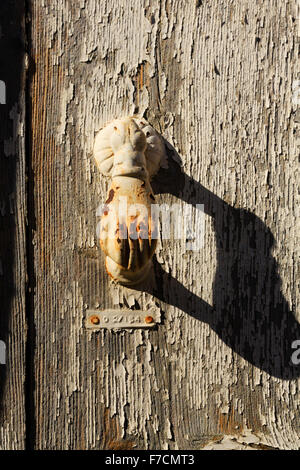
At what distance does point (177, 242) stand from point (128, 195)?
0.48 feet

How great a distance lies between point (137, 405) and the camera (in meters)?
0.84

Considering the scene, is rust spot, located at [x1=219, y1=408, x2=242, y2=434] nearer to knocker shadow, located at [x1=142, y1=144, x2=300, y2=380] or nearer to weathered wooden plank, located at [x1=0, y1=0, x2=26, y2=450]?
knocker shadow, located at [x1=142, y1=144, x2=300, y2=380]

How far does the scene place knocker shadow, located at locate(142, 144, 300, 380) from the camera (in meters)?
0.86

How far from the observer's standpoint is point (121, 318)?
2.79 ft

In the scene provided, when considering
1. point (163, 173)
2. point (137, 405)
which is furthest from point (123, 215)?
point (137, 405)

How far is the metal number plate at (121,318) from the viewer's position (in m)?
0.85

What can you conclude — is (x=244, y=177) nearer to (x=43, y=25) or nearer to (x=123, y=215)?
(x=123, y=215)

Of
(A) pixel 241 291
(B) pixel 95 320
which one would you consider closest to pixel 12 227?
(B) pixel 95 320

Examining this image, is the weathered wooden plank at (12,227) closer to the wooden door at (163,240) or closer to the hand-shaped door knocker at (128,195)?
the wooden door at (163,240)

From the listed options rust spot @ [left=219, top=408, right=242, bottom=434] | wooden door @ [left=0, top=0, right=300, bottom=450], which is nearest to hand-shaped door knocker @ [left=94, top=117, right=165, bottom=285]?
wooden door @ [left=0, top=0, right=300, bottom=450]

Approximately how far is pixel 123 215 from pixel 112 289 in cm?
16

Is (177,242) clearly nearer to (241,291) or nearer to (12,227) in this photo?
(241,291)

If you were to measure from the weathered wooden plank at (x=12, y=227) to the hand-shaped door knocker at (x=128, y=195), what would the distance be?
0.38 feet

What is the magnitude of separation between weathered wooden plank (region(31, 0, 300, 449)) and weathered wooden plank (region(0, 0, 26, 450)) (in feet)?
0.07
